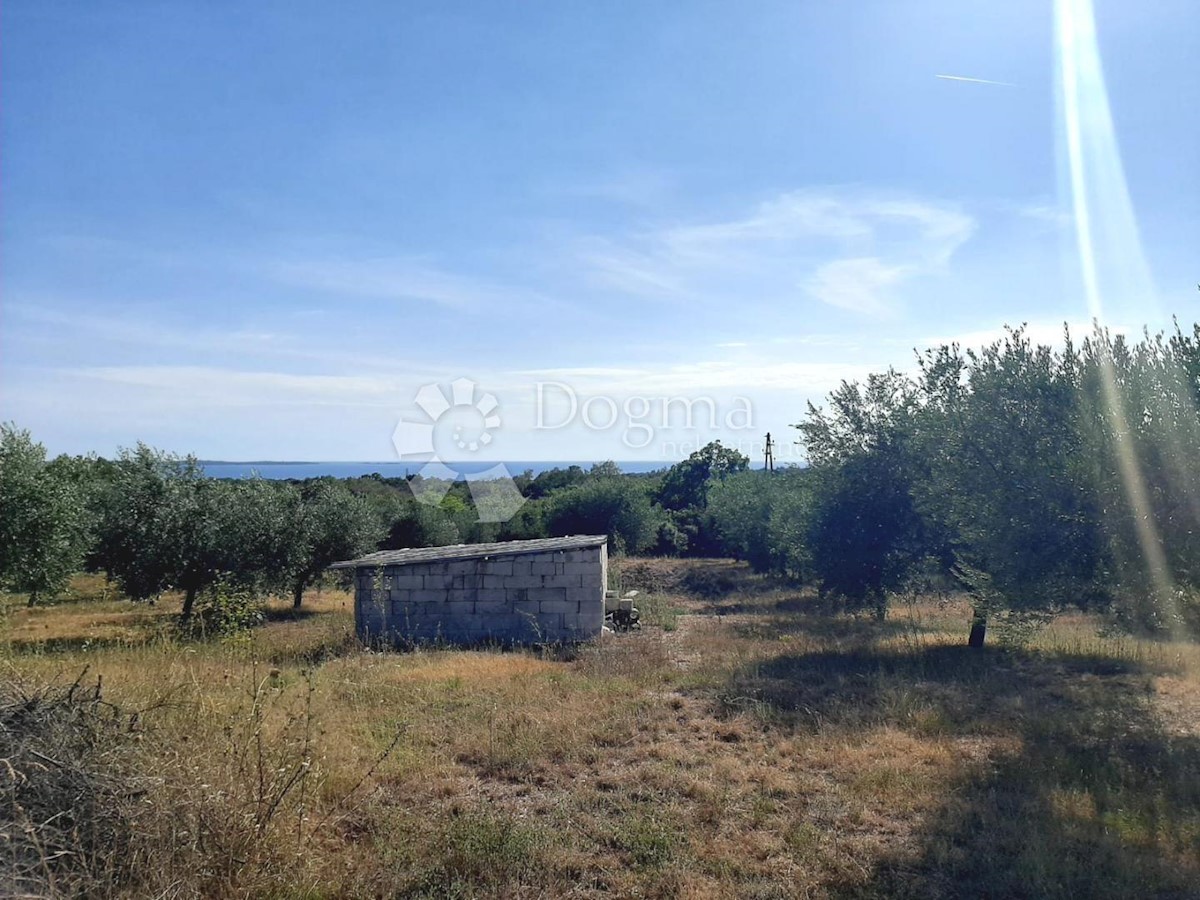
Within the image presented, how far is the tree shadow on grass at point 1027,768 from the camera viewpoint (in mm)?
4535

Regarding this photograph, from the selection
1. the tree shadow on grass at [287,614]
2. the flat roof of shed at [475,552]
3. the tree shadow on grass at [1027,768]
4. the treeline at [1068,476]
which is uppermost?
the treeline at [1068,476]

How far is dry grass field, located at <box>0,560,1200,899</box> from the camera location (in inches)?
151

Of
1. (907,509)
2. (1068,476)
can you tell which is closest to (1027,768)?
(1068,476)

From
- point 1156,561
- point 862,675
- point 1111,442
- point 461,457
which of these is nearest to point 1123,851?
point 1156,561

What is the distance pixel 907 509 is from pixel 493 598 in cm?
903

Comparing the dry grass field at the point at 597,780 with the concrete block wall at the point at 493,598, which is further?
the concrete block wall at the point at 493,598

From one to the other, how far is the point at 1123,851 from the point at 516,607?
37.5 ft

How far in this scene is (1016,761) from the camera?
21.9ft

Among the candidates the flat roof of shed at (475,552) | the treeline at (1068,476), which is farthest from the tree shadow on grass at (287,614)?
the treeline at (1068,476)

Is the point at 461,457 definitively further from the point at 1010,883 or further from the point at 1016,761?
the point at 1010,883

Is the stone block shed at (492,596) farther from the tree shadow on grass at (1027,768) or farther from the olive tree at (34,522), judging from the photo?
the olive tree at (34,522)

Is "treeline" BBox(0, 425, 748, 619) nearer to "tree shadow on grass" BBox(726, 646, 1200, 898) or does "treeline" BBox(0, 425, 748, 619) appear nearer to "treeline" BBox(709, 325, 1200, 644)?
"tree shadow on grass" BBox(726, 646, 1200, 898)

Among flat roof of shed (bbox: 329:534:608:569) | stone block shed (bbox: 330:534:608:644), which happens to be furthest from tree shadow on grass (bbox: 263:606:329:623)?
stone block shed (bbox: 330:534:608:644)

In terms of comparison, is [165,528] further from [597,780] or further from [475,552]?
[597,780]
